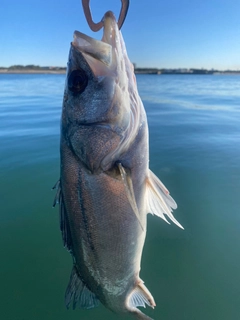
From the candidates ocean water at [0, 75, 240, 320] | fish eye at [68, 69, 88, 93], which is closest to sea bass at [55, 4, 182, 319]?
fish eye at [68, 69, 88, 93]

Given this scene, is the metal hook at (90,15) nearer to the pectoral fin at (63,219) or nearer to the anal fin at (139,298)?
the pectoral fin at (63,219)

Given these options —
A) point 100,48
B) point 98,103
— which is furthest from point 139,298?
point 100,48

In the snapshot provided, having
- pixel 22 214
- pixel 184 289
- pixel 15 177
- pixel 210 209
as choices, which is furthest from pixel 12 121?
pixel 184 289

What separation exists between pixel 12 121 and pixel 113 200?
9.65m

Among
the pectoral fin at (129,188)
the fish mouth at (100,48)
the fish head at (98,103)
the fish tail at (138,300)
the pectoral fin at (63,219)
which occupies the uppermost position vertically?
the fish mouth at (100,48)

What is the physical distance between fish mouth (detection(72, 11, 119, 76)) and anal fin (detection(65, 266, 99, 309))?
1480mm

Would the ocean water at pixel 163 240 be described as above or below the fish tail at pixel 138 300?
below

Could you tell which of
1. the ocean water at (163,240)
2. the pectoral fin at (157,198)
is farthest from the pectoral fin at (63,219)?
the ocean water at (163,240)

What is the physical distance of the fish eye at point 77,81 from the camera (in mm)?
1773

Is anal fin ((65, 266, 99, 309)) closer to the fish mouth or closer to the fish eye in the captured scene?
the fish eye

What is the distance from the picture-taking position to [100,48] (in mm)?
1699

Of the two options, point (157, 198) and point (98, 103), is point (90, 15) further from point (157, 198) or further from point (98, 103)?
point (157, 198)

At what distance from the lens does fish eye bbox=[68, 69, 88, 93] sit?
1.77m

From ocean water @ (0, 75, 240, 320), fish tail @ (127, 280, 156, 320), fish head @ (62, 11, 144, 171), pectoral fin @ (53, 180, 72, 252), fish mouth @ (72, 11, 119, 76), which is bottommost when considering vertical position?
ocean water @ (0, 75, 240, 320)
